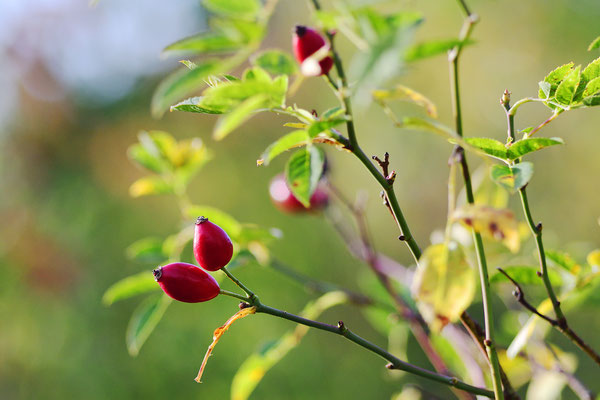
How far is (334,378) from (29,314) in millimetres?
1559

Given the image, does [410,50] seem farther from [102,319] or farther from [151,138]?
[102,319]

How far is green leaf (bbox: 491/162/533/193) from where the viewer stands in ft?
1.28

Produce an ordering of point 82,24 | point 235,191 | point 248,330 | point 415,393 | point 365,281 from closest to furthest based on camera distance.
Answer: point 415,393
point 365,281
point 248,330
point 235,191
point 82,24

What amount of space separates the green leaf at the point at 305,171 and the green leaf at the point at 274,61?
2.4 inches

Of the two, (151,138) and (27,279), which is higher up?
(151,138)

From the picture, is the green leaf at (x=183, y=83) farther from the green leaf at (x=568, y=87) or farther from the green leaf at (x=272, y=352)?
the green leaf at (x=272, y=352)

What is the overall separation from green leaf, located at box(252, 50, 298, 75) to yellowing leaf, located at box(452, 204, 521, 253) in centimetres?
16

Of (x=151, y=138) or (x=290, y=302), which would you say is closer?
(x=151, y=138)

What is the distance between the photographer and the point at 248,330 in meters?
2.51

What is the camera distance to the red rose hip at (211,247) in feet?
1.58

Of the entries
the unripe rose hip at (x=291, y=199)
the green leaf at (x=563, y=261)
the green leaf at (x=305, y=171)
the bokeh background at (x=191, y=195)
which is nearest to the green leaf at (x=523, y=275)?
the green leaf at (x=563, y=261)

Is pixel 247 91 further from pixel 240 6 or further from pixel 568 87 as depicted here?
pixel 568 87

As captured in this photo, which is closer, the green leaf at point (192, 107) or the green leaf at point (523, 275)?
the green leaf at point (192, 107)

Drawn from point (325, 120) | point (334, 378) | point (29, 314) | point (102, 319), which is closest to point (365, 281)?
point (325, 120)
